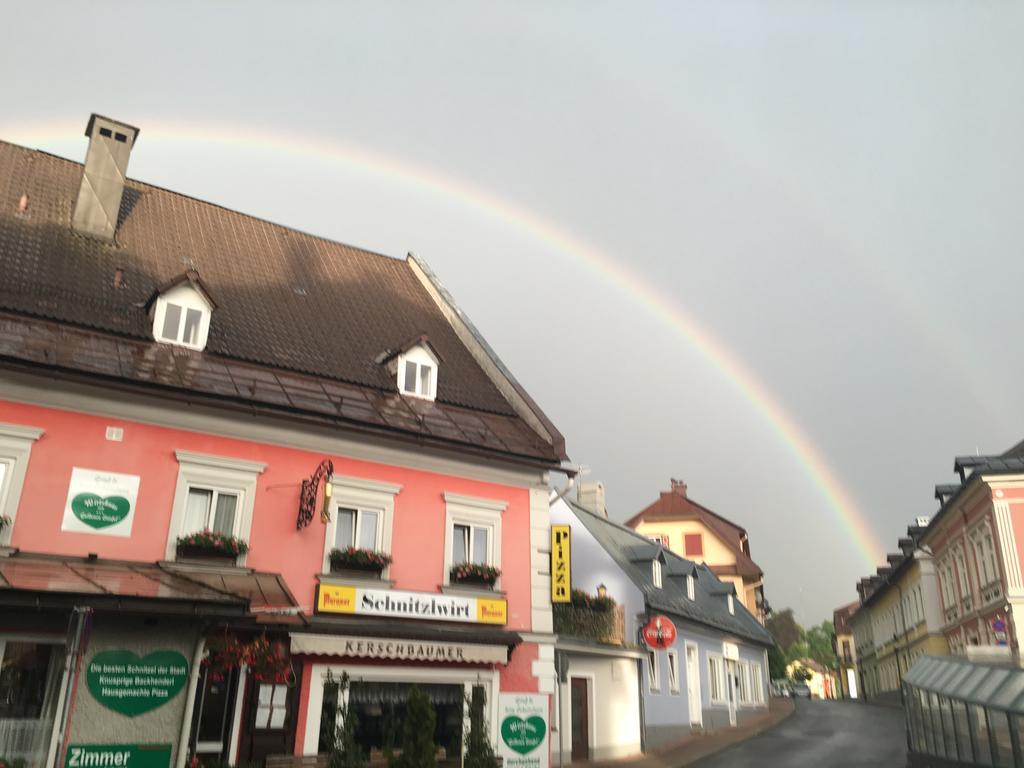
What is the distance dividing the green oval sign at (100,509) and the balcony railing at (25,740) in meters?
3.08

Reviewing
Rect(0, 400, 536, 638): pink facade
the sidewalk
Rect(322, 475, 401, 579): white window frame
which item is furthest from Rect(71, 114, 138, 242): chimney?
the sidewalk

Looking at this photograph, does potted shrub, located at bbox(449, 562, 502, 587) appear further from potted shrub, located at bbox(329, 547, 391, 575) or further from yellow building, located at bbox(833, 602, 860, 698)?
yellow building, located at bbox(833, 602, 860, 698)

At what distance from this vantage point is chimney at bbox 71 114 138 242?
1856cm

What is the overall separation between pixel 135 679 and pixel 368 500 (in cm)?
545

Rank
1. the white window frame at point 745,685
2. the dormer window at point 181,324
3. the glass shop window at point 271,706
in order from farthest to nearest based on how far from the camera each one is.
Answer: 1. the white window frame at point 745,685
2. the dormer window at point 181,324
3. the glass shop window at point 271,706

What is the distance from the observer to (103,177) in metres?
19.4

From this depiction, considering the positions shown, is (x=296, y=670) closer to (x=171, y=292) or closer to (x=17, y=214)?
(x=171, y=292)

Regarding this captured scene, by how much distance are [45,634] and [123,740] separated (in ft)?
7.01

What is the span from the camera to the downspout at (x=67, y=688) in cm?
1116

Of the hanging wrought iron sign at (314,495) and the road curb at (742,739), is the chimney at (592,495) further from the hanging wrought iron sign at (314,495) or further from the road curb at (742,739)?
the hanging wrought iron sign at (314,495)

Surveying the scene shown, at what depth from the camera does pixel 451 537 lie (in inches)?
682

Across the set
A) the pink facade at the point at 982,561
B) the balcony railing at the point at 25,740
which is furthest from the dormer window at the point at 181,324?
the pink facade at the point at 982,561

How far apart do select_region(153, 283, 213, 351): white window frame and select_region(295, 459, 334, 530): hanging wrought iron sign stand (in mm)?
3559

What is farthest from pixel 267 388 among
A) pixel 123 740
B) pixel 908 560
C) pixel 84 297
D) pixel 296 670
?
A: pixel 908 560
